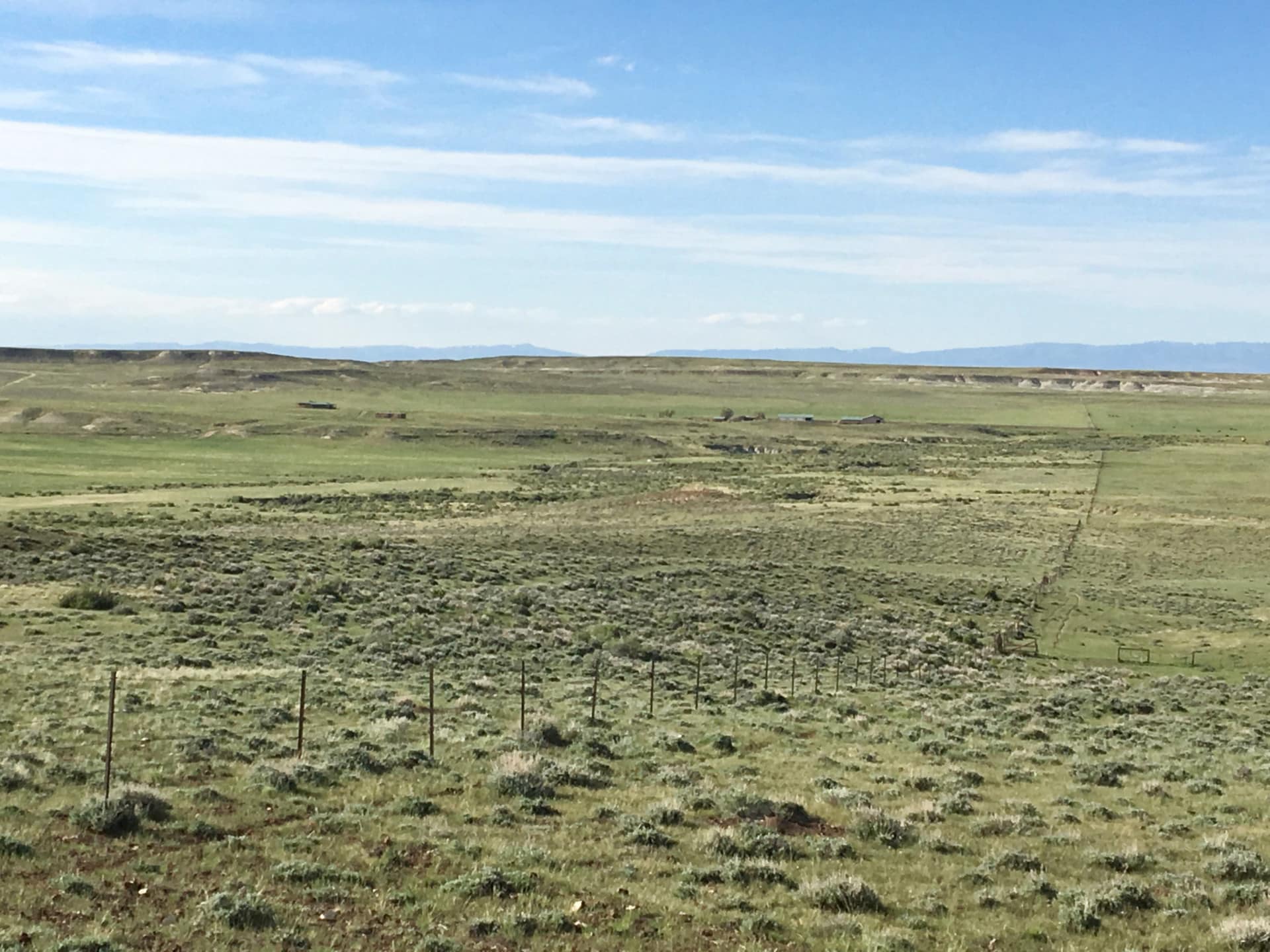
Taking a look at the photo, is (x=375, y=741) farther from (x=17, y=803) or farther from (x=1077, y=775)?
(x=1077, y=775)

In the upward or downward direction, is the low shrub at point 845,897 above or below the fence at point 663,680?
above

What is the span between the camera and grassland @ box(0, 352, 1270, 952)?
10070mm

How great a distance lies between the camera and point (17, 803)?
38.9 feet

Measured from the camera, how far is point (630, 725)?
18.8 m

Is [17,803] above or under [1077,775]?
above

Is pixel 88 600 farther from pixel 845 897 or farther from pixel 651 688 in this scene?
pixel 845 897

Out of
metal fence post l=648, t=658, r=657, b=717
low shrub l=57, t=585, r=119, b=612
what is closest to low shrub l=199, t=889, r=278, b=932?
metal fence post l=648, t=658, r=657, b=717

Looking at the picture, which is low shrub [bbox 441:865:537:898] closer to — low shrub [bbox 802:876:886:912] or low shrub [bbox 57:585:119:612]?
low shrub [bbox 802:876:886:912]

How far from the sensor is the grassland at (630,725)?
1007cm

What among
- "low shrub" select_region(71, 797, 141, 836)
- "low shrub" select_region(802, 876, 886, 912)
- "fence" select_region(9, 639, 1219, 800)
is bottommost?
"fence" select_region(9, 639, 1219, 800)

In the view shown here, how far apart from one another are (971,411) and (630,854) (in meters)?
166

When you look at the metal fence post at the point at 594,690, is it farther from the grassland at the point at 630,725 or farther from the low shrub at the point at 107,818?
the low shrub at the point at 107,818

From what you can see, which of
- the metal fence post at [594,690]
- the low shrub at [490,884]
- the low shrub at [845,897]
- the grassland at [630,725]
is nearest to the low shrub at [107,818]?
the grassland at [630,725]

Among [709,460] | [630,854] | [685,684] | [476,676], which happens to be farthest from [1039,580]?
[709,460]
